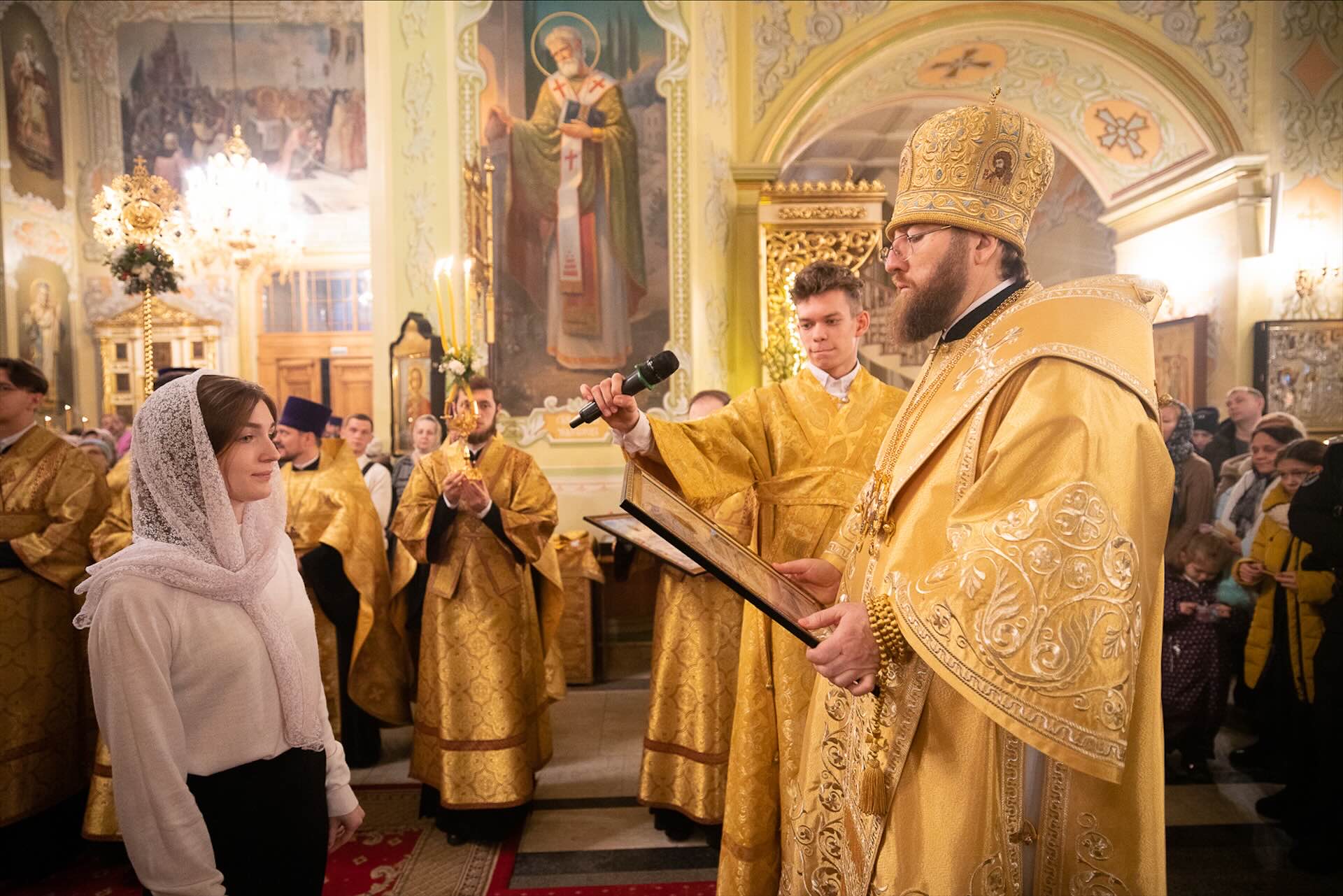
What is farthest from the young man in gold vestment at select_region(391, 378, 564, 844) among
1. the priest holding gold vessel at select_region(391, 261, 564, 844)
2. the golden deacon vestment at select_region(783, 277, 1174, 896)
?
the golden deacon vestment at select_region(783, 277, 1174, 896)

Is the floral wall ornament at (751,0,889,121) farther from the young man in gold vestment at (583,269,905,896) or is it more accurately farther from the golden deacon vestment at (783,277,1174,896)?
the golden deacon vestment at (783,277,1174,896)

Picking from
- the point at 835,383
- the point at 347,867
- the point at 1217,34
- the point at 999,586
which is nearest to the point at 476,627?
the point at 347,867

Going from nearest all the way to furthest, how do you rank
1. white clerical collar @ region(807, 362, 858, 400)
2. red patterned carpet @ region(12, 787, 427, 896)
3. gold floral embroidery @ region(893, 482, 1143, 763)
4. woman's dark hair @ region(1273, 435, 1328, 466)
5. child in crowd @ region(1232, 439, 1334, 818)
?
1. gold floral embroidery @ region(893, 482, 1143, 763)
2. white clerical collar @ region(807, 362, 858, 400)
3. red patterned carpet @ region(12, 787, 427, 896)
4. child in crowd @ region(1232, 439, 1334, 818)
5. woman's dark hair @ region(1273, 435, 1328, 466)

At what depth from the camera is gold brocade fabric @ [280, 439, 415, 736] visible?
14.1 feet

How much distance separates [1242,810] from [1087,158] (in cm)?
769

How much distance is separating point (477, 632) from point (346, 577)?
112 cm

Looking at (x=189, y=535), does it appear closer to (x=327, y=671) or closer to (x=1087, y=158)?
(x=327, y=671)

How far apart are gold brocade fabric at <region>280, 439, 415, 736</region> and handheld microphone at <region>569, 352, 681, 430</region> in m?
2.67

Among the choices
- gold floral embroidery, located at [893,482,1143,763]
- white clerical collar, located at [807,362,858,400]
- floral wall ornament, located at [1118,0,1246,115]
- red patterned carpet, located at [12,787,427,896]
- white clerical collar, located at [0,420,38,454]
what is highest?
floral wall ornament, located at [1118,0,1246,115]

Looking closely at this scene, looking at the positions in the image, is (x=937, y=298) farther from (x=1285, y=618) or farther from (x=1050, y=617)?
(x=1285, y=618)

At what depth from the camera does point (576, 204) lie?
23.7ft

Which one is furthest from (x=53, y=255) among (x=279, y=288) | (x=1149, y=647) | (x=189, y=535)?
(x=1149, y=647)

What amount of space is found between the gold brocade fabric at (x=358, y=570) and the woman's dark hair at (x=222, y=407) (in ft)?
8.38

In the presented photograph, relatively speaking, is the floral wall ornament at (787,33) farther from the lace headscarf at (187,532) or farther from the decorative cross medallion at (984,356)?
the lace headscarf at (187,532)
